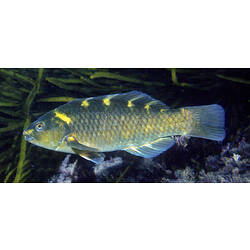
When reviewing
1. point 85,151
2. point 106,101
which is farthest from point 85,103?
point 85,151

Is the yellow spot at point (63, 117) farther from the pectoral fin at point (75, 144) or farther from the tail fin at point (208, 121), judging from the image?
the tail fin at point (208, 121)

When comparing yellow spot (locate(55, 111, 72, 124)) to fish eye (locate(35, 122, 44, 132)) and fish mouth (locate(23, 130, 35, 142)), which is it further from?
fish mouth (locate(23, 130, 35, 142))

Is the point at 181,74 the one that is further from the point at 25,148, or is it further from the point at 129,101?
the point at 25,148

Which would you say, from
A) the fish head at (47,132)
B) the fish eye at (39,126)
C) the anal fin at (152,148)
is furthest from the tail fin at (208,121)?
the fish eye at (39,126)

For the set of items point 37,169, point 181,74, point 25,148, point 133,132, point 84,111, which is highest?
point 181,74

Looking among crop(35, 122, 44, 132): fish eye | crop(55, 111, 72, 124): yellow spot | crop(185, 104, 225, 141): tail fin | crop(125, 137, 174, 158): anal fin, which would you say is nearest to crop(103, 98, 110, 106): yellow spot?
crop(55, 111, 72, 124): yellow spot
